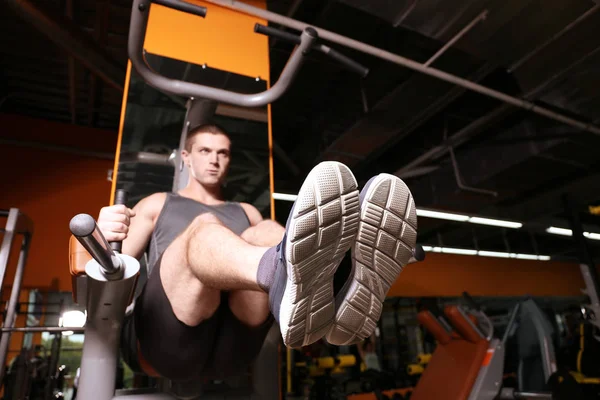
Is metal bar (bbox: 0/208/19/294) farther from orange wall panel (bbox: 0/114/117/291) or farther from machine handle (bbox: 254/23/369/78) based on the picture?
orange wall panel (bbox: 0/114/117/291)

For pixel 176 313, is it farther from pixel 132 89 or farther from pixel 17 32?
pixel 17 32

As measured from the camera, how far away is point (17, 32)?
3.10 meters

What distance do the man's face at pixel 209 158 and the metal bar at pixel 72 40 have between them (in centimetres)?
129

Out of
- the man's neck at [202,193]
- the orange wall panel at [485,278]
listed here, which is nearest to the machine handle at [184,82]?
the man's neck at [202,193]

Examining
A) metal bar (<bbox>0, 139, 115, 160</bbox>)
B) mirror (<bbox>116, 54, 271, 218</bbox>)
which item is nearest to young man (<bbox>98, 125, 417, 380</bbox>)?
mirror (<bbox>116, 54, 271, 218</bbox>)

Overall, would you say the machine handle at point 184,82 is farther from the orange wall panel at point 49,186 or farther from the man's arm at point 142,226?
the orange wall panel at point 49,186

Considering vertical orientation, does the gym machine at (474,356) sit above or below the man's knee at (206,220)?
below

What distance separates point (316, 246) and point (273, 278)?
0.34 feet

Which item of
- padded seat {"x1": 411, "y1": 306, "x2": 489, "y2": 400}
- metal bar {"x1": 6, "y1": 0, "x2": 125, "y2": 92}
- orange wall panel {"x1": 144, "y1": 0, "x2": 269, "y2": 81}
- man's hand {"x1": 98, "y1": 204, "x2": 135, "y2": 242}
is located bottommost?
padded seat {"x1": 411, "y1": 306, "x2": 489, "y2": 400}

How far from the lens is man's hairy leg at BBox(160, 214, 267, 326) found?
2.81 ft

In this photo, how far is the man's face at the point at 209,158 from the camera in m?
1.53

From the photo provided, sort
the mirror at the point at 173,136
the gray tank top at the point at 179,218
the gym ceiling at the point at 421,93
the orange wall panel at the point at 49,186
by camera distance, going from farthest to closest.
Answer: the orange wall panel at the point at 49,186
the gym ceiling at the point at 421,93
the mirror at the point at 173,136
the gray tank top at the point at 179,218

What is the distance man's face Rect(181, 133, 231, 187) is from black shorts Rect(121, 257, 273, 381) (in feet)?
1.85

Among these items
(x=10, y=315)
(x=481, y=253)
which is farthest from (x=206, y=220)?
(x=481, y=253)
